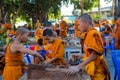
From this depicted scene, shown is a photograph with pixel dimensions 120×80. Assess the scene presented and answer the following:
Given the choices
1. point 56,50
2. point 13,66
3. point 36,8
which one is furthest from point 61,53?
point 36,8

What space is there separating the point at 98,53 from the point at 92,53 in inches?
2.7

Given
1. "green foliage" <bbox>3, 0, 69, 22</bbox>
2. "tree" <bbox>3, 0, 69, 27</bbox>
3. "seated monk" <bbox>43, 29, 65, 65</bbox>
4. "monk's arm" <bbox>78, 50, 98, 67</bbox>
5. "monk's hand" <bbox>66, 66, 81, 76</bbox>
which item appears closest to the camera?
"monk's hand" <bbox>66, 66, 81, 76</bbox>

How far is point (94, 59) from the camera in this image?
376 centimetres

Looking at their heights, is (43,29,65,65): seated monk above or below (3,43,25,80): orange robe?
above

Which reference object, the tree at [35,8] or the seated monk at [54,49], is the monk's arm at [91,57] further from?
the tree at [35,8]

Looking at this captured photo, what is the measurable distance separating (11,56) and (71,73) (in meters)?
1.85

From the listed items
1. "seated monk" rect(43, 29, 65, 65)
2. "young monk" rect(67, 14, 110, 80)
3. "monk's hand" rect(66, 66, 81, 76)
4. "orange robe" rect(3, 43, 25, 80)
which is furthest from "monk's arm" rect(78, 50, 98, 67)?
"orange robe" rect(3, 43, 25, 80)

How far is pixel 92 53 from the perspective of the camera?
3.70m

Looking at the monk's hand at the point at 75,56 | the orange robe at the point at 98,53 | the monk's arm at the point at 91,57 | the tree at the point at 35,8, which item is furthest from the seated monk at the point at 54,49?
the tree at the point at 35,8

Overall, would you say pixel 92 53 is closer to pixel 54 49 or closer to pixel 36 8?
pixel 54 49

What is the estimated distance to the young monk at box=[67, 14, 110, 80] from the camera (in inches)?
145

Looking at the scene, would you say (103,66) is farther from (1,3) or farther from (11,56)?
(1,3)

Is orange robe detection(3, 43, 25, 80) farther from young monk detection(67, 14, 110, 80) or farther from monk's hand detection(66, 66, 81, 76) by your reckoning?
monk's hand detection(66, 66, 81, 76)

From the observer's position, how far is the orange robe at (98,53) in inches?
146
